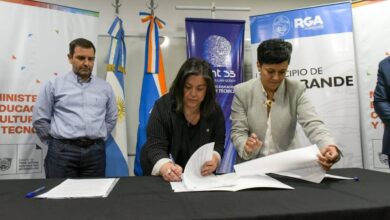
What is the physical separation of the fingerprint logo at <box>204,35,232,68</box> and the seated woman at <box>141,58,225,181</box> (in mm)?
1602

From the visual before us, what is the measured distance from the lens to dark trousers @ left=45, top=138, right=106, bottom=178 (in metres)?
2.27

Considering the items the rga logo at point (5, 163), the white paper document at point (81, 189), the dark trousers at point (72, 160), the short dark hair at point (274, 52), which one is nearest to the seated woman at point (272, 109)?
the short dark hair at point (274, 52)

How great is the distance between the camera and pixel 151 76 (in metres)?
3.02

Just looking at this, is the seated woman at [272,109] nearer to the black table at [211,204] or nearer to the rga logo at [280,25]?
the black table at [211,204]

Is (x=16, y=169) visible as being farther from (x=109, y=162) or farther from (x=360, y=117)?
(x=360, y=117)

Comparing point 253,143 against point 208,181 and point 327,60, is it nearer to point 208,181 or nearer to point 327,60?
point 208,181

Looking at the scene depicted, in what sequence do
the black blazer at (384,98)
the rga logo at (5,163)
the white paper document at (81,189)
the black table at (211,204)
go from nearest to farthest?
the black table at (211,204)
the white paper document at (81,189)
the black blazer at (384,98)
the rga logo at (5,163)

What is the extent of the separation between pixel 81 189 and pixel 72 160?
1345mm

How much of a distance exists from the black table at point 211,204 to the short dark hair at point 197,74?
19.1 inches

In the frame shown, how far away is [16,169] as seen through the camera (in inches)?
100

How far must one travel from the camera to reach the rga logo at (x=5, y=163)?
2.50 metres

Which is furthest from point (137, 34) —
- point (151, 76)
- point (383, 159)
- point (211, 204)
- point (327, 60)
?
point (211, 204)

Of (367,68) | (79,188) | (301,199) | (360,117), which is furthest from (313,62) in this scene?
(79,188)

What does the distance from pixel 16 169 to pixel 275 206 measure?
7.70 feet
